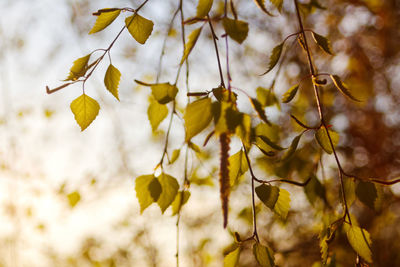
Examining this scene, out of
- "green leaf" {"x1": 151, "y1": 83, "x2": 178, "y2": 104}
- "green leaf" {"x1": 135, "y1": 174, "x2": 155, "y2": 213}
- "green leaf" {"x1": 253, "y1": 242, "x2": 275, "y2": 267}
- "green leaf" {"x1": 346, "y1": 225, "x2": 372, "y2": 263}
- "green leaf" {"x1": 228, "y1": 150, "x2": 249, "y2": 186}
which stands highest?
"green leaf" {"x1": 151, "y1": 83, "x2": 178, "y2": 104}

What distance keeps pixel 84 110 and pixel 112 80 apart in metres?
0.07

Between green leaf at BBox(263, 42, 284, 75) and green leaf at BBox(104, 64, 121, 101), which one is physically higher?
green leaf at BBox(104, 64, 121, 101)

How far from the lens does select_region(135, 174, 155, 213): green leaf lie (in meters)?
0.60

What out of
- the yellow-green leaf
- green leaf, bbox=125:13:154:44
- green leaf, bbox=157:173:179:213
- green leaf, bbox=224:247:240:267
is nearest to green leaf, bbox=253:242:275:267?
green leaf, bbox=224:247:240:267

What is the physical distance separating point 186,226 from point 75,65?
97.7 inches

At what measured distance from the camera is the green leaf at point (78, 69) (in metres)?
0.55

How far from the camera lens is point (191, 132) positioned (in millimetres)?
460

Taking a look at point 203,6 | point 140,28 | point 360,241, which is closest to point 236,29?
point 203,6

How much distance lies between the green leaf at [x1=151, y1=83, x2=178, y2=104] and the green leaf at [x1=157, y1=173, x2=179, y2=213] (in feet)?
0.43

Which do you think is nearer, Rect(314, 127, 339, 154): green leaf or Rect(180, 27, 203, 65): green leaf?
Rect(180, 27, 203, 65): green leaf

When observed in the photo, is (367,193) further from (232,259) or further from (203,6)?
(203,6)

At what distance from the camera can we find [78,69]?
1.82 feet

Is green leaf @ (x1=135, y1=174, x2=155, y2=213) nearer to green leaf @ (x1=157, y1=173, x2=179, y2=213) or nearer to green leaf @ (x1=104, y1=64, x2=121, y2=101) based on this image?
green leaf @ (x1=157, y1=173, x2=179, y2=213)

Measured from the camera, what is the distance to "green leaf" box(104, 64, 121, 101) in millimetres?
600
